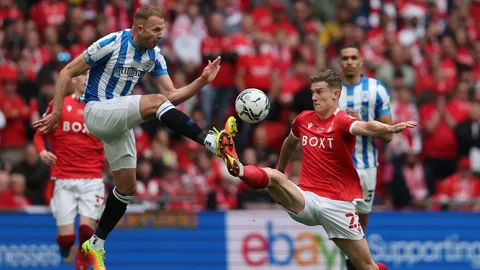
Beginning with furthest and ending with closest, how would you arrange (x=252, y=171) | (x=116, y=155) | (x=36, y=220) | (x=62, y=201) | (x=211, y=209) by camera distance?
(x=211, y=209)
(x=36, y=220)
(x=62, y=201)
(x=116, y=155)
(x=252, y=171)

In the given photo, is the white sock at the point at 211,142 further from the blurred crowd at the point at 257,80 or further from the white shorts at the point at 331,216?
the blurred crowd at the point at 257,80

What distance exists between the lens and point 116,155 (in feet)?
37.0

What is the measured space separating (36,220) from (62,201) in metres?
2.89

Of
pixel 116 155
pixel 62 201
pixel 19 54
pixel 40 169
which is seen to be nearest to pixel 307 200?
pixel 116 155

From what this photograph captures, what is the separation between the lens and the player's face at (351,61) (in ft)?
41.8

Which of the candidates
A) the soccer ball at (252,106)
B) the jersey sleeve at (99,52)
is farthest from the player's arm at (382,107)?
the jersey sleeve at (99,52)

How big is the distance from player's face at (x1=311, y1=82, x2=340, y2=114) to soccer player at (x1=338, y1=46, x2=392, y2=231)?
5.66ft

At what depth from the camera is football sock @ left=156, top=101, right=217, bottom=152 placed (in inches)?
399

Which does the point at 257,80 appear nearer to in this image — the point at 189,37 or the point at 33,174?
the point at 189,37

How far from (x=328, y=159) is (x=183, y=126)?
1728 millimetres

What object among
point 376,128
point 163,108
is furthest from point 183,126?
point 376,128

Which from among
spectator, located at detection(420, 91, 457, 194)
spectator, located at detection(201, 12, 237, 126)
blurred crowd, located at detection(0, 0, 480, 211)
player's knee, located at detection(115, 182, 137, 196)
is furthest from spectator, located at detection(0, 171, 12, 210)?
spectator, located at detection(420, 91, 457, 194)

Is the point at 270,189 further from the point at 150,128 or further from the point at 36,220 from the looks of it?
the point at 150,128

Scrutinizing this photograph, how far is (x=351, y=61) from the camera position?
12766 mm
